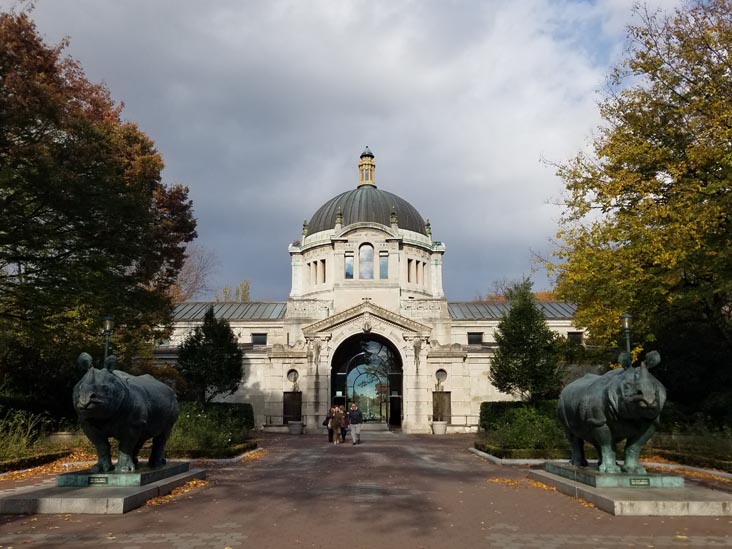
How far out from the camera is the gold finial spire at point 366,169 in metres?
63.6

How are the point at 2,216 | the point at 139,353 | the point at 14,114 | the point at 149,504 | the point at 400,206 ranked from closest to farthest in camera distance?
1. the point at 149,504
2. the point at 14,114
3. the point at 2,216
4. the point at 139,353
5. the point at 400,206

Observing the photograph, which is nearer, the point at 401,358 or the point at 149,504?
the point at 149,504

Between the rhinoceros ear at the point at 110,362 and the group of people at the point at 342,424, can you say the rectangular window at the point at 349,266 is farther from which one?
the rhinoceros ear at the point at 110,362

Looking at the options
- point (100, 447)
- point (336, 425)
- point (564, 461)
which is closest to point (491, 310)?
point (336, 425)

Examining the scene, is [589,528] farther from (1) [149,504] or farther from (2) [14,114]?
(2) [14,114]

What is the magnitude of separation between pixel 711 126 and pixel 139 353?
3029cm

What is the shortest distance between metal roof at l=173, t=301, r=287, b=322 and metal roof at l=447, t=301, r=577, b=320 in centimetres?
1735

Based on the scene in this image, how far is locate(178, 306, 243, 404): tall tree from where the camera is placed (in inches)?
1500

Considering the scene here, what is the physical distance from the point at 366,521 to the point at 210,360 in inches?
1173

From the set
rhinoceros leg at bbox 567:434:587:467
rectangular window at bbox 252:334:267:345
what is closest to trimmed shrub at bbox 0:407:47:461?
rhinoceros leg at bbox 567:434:587:467

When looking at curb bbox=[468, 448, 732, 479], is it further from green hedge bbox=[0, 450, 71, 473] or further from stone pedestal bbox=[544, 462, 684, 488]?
green hedge bbox=[0, 450, 71, 473]

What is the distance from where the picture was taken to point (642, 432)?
1197 centimetres

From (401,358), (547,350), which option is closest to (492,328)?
Result: (401,358)

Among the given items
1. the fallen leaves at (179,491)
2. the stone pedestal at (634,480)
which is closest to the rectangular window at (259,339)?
the fallen leaves at (179,491)
